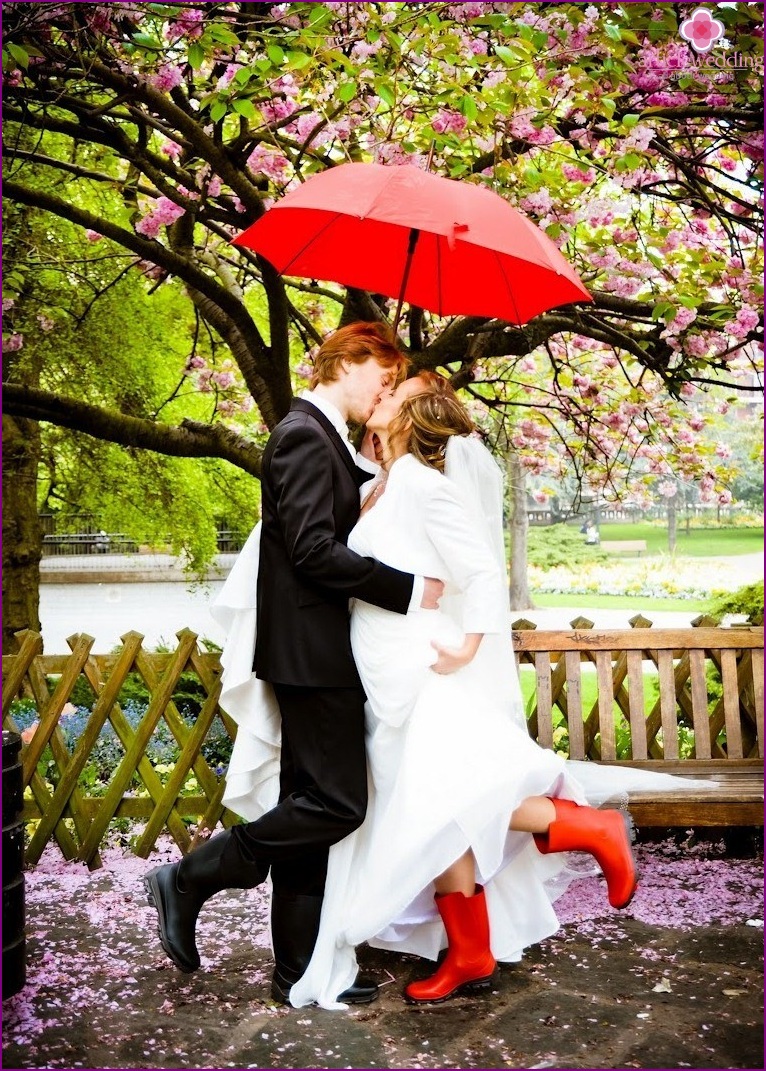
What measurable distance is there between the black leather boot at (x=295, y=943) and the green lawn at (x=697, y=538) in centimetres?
2314

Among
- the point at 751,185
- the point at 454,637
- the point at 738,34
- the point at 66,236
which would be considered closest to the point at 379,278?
the point at 454,637

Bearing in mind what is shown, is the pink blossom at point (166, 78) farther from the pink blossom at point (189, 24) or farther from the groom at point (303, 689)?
the groom at point (303, 689)

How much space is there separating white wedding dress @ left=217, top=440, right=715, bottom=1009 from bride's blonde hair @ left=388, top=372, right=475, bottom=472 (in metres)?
0.09

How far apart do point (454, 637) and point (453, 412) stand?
28.3 inches

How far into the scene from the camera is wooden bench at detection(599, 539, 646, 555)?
1048 inches

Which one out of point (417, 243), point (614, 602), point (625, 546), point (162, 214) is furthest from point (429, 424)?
point (625, 546)

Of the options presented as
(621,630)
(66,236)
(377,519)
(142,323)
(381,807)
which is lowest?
(381,807)

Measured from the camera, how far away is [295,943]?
3.20 meters

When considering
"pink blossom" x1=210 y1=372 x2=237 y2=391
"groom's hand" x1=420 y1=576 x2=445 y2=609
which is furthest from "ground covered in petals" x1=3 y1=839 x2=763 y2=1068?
"pink blossom" x1=210 y1=372 x2=237 y2=391

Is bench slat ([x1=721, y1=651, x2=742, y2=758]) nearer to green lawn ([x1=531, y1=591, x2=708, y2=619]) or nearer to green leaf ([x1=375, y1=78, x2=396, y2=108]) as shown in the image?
→ green leaf ([x1=375, y1=78, x2=396, y2=108])

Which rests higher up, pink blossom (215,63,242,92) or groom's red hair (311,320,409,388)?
pink blossom (215,63,242,92)

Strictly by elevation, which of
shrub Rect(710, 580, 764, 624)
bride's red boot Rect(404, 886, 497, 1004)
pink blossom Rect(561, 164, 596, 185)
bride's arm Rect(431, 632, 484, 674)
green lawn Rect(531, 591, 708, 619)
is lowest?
green lawn Rect(531, 591, 708, 619)

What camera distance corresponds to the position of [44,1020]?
300cm

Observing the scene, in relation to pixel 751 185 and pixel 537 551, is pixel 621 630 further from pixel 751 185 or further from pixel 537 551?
pixel 537 551
